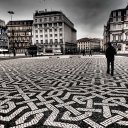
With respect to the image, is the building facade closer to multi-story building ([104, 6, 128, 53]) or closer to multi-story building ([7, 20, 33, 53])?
multi-story building ([7, 20, 33, 53])

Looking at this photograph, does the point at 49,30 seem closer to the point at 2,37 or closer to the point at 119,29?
the point at 2,37

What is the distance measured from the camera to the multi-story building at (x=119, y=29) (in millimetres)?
61688

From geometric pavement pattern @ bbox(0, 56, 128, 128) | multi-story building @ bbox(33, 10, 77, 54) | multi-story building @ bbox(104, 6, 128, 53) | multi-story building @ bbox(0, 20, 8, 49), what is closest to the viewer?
geometric pavement pattern @ bbox(0, 56, 128, 128)

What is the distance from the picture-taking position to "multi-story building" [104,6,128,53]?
61.7 metres

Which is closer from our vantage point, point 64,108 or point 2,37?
point 64,108

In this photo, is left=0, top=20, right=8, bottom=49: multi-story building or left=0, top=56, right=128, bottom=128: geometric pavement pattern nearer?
left=0, top=56, right=128, bottom=128: geometric pavement pattern

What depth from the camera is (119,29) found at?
6388 centimetres

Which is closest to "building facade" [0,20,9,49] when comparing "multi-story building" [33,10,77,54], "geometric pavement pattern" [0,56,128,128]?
"multi-story building" [33,10,77,54]

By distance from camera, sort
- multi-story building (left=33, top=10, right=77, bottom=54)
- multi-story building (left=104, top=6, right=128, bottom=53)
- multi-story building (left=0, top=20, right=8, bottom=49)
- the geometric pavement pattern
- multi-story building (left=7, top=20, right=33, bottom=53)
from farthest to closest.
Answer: multi-story building (left=7, top=20, right=33, bottom=53), multi-story building (left=33, top=10, right=77, bottom=54), multi-story building (left=0, top=20, right=8, bottom=49), multi-story building (left=104, top=6, right=128, bottom=53), the geometric pavement pattern

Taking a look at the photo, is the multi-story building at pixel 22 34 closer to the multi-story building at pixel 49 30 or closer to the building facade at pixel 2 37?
the building facade at pixel 2 37

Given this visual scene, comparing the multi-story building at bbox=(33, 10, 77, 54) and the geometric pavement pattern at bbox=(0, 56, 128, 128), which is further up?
the multi-story building at bbox=(33, 10, 77, 54)

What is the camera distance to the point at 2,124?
3.39 metres

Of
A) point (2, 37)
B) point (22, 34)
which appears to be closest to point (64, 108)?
point (2, 37)

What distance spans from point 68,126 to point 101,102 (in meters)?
1.61
